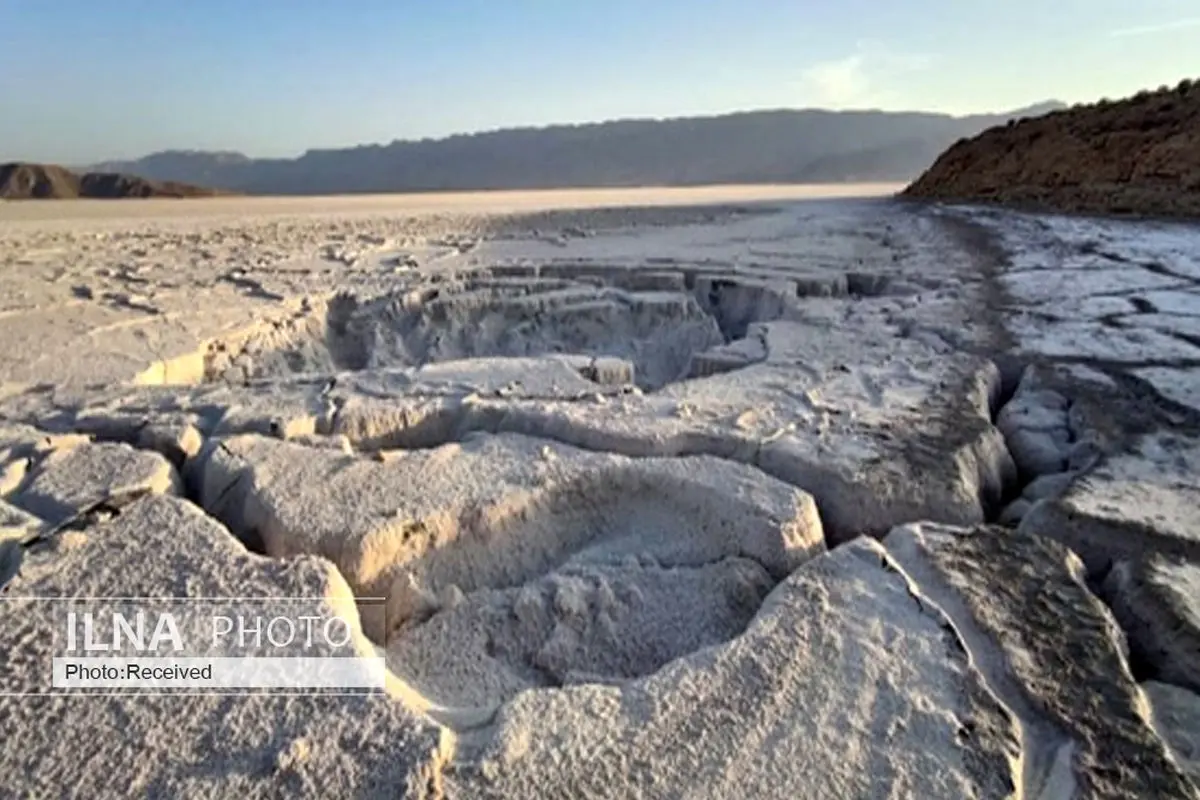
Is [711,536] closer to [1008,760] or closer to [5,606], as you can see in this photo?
[1008,760]

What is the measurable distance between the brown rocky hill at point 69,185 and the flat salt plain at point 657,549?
35165 mm

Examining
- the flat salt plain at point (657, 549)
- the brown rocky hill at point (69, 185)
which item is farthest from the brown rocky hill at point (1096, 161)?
the brown rocky hill at point (69, 185)

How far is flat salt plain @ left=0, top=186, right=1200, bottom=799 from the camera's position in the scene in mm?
1156

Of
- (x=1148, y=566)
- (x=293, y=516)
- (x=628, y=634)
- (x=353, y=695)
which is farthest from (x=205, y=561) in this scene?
(x=1148, y=566)

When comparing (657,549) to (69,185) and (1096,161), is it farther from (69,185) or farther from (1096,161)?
(69,185)

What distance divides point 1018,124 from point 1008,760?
16.2 metres

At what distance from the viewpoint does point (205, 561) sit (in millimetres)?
1591

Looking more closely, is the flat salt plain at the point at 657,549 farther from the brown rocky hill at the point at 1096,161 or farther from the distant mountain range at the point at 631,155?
the distant mountain range at the point at 631,155

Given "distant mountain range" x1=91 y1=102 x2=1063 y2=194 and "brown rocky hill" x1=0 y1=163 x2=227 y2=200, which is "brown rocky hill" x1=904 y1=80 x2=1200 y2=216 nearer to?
"brown rocky hill" x1=0 y1=163 x2=227 y2=200

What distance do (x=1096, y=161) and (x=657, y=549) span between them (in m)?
11.6

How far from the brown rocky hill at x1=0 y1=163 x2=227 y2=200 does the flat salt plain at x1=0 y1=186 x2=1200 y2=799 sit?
3516 cm

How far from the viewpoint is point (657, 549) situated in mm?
1835

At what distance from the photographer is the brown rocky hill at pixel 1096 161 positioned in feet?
29.7

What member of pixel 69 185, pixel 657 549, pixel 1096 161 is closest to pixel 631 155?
pixel 69 185
